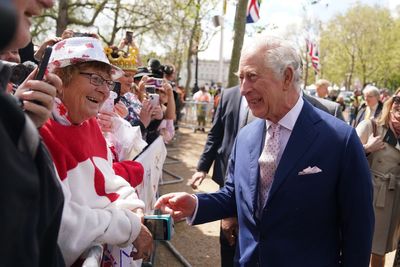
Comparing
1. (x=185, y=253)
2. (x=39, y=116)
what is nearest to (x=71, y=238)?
(x=39, y=116)

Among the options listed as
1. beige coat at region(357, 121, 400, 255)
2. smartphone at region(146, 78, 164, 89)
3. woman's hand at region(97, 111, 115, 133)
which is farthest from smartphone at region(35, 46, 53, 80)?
beige coat at region(357, 121, 400, 255)

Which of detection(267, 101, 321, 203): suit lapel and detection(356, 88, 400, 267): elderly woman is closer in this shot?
detection(267, 101, 321, 203): suit lapel

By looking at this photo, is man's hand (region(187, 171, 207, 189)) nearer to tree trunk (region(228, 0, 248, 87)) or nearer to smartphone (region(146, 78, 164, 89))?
smartphone (region(146, 78, 164, 89))

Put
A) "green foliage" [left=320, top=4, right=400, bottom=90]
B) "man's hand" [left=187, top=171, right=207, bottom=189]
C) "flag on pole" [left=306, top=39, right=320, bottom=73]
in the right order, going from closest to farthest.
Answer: "man's hand" [left=187, top=171, right=207, bottom=189], "flag on pole" [left=306, top=39, right=320, bottom=73], "green foliage" [left=320, top=4, right=400, bottom=90]

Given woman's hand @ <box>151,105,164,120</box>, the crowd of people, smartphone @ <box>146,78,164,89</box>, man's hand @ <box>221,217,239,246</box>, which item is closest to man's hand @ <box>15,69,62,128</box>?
the crowd of people

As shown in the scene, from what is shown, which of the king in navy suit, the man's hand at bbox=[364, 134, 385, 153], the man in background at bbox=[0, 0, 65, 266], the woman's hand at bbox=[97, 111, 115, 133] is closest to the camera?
the man in background at bbox=[0, 0, 65, 266]

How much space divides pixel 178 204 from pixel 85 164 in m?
0.70

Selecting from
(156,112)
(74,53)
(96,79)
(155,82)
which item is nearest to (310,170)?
(96,79)

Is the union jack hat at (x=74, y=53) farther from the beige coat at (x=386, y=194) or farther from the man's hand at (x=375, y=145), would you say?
the beige coat at (x=386, y=194)

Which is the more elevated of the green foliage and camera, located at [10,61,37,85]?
the green foliage

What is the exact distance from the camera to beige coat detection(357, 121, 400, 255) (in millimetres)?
3846

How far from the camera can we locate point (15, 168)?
75cm

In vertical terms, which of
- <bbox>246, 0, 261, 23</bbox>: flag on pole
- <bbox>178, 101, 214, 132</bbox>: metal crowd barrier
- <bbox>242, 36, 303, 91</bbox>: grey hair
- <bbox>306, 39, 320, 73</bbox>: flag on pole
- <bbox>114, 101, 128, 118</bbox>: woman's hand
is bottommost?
<bbox>178, 101, 214, 132</bbox>: metal crowd barrier

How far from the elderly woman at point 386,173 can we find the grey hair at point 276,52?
7.40 feet
